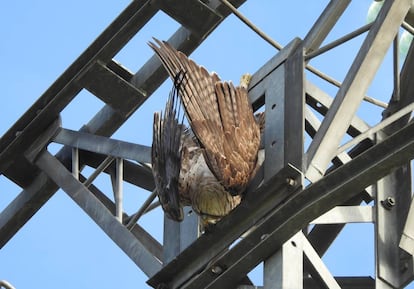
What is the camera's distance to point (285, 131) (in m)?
7.07

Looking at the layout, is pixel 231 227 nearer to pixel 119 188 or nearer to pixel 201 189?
pixel 201 189

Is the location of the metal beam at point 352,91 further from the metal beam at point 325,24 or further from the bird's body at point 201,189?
the bird's body at point 201,189

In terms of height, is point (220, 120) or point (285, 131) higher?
point (285, 131)

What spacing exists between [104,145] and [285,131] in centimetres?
172

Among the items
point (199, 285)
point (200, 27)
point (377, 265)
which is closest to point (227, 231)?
point (199, 285)

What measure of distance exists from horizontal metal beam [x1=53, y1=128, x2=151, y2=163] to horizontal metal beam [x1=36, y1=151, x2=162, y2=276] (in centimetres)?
16

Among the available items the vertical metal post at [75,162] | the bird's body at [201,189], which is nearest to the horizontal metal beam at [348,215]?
the bird's body at [201,189]

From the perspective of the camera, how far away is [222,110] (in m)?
7.38

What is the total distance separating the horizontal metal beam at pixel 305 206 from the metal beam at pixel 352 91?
23 cm

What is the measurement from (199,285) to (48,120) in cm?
252

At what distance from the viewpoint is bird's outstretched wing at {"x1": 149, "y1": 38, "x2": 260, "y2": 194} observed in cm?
721

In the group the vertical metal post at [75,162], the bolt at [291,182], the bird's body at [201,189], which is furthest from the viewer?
the vertical metal post at [75,162]

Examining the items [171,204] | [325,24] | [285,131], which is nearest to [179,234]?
[171,204]

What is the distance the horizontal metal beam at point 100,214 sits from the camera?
7598 mm
